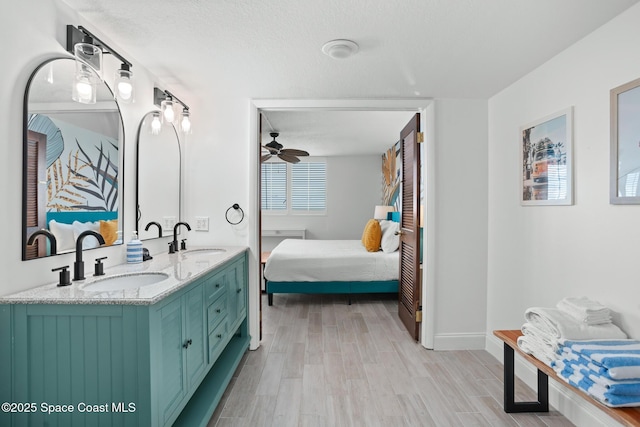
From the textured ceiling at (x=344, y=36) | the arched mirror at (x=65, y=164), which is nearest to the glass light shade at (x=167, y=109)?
the textured ceiling at (x=344, y=36)

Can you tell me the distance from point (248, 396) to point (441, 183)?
2284mm

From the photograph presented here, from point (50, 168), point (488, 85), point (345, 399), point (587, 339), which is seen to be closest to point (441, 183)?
point (488, 85)

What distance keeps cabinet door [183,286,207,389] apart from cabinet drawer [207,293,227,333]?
0.09 metres

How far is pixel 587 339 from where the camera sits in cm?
156

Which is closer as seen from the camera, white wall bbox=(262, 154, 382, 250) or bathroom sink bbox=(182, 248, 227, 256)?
bathroom sink bbox=(182, 248, 227, 256)

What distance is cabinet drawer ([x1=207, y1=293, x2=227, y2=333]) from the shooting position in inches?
75.1

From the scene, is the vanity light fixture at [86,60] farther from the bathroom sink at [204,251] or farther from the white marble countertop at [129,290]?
the bathroom sink at [204,251]

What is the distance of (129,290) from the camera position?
135cm

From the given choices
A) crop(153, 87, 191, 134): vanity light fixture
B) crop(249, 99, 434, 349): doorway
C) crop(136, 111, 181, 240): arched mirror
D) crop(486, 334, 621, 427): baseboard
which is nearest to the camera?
crop(486, 334, 621, 427): baseboard

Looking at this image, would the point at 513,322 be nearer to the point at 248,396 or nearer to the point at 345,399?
the point at 345,399

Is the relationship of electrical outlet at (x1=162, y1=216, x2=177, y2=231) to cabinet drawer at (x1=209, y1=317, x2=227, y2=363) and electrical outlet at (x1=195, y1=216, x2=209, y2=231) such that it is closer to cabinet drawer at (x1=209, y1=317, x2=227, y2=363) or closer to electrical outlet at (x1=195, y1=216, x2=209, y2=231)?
electrical outlet at (x1=195, y1=216, x2=209, y2=231)

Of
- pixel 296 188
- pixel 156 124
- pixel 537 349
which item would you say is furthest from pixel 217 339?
pixel 296 188

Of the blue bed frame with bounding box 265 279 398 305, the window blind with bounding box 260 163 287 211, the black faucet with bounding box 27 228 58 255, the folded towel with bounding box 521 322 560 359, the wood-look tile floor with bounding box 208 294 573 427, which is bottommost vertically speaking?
the wood-look tile floor with bounding box 208 294 573 427

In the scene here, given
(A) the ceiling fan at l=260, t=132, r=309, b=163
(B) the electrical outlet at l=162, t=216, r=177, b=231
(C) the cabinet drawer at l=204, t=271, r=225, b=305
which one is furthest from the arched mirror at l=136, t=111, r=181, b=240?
(A) the ceiling fan at l=260, t=132, r=309, b=163
